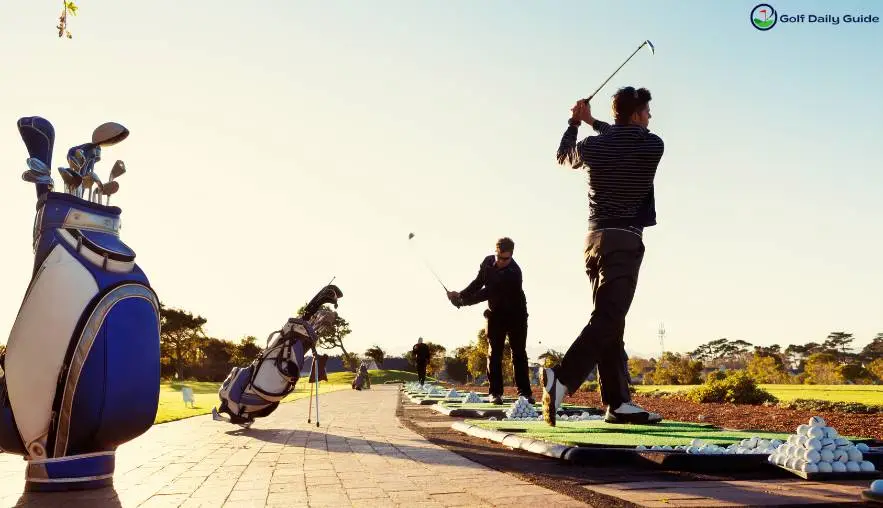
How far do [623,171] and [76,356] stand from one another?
427cm

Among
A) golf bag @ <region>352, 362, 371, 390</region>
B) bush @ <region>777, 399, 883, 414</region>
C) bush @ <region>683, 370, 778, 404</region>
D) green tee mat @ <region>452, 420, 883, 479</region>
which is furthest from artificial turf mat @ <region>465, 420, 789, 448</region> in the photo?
golf bag @ <region>352, 362, 371, 390</region>

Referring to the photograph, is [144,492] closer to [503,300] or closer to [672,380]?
[503,300]

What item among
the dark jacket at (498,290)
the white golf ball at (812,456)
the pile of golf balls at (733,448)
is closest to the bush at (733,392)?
the dark jacket at (498,290)

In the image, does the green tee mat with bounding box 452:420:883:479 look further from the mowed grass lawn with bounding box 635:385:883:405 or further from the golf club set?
the mowed grass lawn with bounding box 635:385:883:405

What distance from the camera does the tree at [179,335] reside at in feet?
191

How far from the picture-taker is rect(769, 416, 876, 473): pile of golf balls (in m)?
3.92

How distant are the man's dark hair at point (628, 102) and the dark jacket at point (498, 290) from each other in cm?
508

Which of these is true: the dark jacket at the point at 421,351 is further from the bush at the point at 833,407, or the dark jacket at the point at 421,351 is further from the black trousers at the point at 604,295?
the black trousers at the point at 604,295

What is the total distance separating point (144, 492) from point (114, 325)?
0.97 meters

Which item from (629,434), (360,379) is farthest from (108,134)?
(360,379)

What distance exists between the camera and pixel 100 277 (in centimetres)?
393

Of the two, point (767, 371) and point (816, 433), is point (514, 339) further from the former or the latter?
point (767, 371)

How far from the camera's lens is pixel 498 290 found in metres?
11.2

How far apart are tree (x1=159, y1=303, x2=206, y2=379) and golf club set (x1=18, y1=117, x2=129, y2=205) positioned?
185ft
